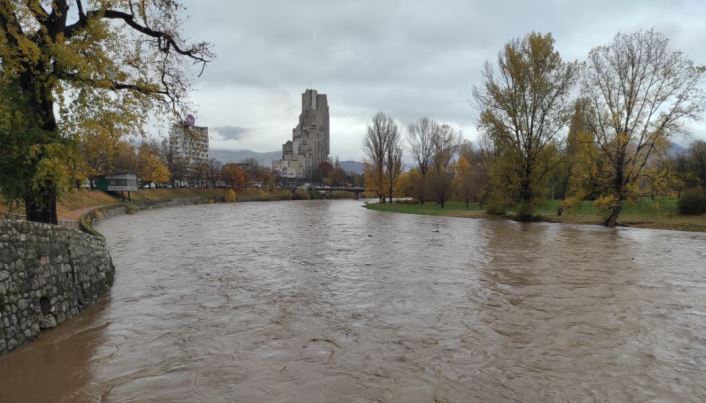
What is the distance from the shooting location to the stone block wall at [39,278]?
22.2ft

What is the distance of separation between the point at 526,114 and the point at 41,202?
30.2m

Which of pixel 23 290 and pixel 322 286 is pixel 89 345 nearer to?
pixel 23 290

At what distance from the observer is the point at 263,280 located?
495 inches

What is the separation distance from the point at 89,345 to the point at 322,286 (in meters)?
5.88

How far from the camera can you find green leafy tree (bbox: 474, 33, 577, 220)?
3012 centimetres

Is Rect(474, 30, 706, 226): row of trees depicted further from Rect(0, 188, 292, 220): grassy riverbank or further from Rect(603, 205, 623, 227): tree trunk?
Rect(0, 188, 292, 220): grassy riverbank

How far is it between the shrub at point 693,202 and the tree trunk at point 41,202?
35.5m

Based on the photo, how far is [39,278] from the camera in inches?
301

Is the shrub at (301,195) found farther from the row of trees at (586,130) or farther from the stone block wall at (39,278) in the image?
the stone block wall at (39,278)

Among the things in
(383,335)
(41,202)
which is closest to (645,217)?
(383,335)

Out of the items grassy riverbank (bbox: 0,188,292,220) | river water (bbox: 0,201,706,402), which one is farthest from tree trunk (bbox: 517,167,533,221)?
grassy riverbank (bbox: 0,188,292,220)

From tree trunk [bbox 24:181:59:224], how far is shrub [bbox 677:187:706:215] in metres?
35.5

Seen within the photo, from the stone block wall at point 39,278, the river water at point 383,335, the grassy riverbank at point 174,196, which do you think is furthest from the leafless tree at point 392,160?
the stone block wall at point 39,278

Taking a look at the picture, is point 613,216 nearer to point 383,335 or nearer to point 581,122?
point 581,122
